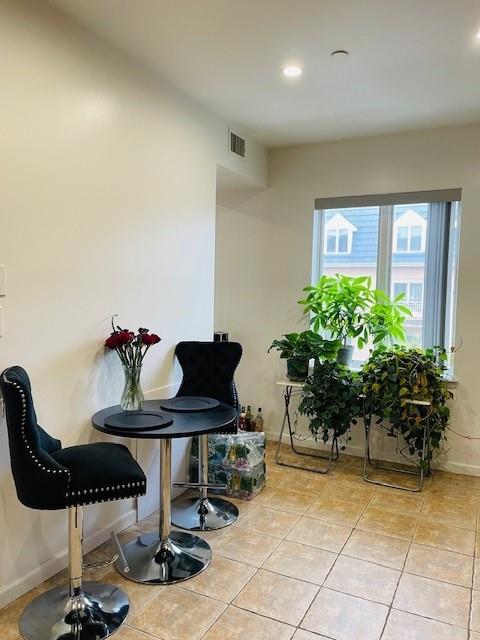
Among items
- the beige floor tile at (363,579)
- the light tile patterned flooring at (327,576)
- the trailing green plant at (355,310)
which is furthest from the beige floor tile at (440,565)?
the trailing green plant at (355,310)

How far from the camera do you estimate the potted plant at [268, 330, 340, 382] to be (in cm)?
390

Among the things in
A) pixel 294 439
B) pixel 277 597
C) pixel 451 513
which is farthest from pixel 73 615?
pixel 294 439

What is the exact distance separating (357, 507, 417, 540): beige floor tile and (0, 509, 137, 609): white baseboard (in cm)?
140

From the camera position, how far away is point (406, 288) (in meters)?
4.12

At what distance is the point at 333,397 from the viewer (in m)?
3.79

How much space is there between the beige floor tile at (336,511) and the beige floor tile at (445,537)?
1.24ft

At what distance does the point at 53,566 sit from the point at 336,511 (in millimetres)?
1714

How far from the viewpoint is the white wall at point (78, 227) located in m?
2.14

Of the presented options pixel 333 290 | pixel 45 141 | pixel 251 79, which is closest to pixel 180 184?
pixel 251 79

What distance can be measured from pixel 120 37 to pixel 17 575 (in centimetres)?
264

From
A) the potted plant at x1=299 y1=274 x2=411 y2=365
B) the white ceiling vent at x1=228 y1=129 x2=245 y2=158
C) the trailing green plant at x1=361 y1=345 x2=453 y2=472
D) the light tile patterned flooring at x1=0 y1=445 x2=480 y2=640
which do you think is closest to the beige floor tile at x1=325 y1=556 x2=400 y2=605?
the light tile patterned flooring at x1=0 y1=445 x2=480 y2=640

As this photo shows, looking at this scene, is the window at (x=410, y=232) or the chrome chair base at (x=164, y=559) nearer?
the chrome chair base at (x=164, y=559)

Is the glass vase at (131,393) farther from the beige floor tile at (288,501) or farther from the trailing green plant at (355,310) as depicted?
the trailing green plant at (355,310)

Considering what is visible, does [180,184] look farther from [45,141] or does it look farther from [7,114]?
[7,114]
